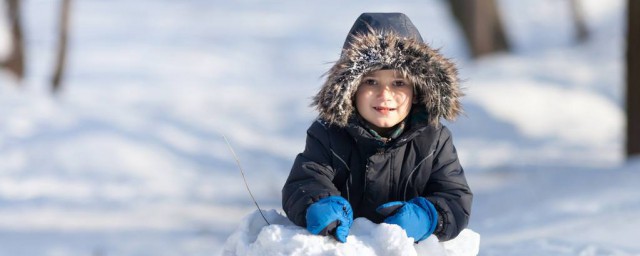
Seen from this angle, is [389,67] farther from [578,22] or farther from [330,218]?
[578,22]

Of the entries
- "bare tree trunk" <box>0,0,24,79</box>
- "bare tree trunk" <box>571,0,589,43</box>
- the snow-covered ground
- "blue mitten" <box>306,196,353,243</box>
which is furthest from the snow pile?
"bare tree trunk" <box>571,0,589,43</box>

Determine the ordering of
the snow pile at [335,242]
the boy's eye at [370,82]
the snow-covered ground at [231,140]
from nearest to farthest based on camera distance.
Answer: the snow pile at [335,242]
the boy's eye at [370,82]
the snow-covered ground at [231,140]

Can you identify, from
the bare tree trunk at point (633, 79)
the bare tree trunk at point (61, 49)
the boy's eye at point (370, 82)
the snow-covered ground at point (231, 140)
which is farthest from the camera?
the bare tree trunk at point (61, 49)

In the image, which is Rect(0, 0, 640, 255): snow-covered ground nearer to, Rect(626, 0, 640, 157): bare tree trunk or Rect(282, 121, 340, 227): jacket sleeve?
Rect(626, 0, 640, 157): bare tree trunk

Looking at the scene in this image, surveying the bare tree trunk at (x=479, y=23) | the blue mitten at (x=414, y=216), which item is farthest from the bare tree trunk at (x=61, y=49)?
the blue mitten at (x=414, y=216)

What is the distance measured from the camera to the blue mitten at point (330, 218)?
383 centimetres

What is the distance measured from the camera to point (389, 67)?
4152 millimetres

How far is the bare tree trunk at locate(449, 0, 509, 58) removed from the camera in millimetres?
19719

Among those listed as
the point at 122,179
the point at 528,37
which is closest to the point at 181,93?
the point at 122,179

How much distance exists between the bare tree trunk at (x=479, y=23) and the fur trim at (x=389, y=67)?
1563cm

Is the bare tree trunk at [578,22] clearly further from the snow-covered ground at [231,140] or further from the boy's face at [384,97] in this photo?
the boy's face at [384,97]

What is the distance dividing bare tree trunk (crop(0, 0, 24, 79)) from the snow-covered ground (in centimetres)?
36

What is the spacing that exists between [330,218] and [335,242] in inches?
3.7

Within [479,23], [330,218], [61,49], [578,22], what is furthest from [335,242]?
[578,22]
